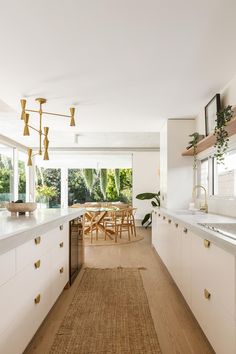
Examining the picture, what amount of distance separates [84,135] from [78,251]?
11.7ft

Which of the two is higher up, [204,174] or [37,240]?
[204,174]

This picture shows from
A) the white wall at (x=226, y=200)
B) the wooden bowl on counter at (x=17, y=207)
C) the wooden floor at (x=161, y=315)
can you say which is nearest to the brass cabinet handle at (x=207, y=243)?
the wooden floor at (x=161, y=315)

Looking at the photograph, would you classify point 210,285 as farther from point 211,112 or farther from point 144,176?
point 144,176

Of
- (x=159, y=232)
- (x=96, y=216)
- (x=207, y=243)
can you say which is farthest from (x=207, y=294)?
(x=96, y=216)

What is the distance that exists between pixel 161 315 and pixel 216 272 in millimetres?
1089

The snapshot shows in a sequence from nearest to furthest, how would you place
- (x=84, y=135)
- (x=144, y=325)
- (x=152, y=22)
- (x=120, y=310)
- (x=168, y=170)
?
(x=152, y=22), (x=144, y=325), (x=120, y=310), (x=168, y=170), (x=84, y=135)

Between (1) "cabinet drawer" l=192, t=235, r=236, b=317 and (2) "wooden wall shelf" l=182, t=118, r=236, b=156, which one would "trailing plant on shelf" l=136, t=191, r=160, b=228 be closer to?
(2) "wooden wall shelf" l=182, t=118, r=236, b=156

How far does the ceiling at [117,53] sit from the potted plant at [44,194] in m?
5.29

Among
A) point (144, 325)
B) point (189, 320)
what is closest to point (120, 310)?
point (144, 325)

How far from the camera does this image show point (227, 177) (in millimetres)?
3477

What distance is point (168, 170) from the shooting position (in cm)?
478

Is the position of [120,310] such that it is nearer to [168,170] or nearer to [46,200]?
[168,170]

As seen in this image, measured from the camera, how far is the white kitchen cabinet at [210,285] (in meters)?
1.56

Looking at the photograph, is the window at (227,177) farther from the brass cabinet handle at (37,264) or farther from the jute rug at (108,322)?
the brass cabinet handle at (37,264)
